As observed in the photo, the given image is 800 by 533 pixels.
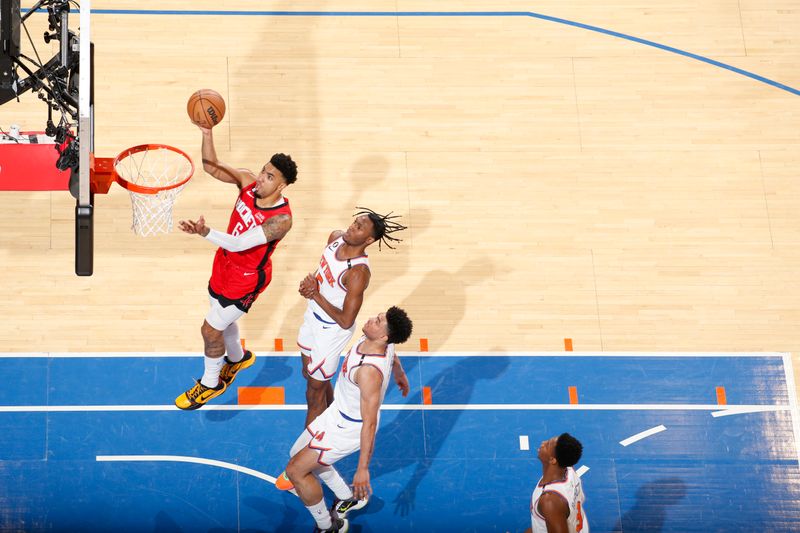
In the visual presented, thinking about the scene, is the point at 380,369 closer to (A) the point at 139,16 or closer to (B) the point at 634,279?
(B) the point at 634,279

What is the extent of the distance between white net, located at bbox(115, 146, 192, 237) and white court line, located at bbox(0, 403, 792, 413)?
5.52 feet

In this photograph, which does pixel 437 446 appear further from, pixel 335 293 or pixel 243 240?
pixel 243 240

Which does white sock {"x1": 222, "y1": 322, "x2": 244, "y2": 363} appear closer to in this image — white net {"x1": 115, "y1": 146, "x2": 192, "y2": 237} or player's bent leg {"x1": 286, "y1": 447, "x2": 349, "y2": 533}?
white net {"x1": 115, "y1": 146, "x2": 192, "y2": 237}

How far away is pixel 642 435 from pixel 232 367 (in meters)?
3.94

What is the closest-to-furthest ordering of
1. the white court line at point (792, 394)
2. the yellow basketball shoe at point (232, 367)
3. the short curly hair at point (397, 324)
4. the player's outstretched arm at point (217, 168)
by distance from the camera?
the short curly hair at point (397, 324)
the player's outstretched arm at point (217, 168)
the yellow basketball shoe at point (232, 367)
the white court line at point (792, 394)

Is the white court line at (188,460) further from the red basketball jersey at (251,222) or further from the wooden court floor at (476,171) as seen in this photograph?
the red basketball jersey at (251,222)

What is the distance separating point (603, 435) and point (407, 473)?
1.91 metres

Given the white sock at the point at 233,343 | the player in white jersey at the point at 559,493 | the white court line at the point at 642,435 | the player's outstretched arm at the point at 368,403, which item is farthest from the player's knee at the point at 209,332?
the white court line at the point at 642,435

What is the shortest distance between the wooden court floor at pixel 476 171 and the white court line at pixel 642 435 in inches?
34.4

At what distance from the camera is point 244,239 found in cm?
714

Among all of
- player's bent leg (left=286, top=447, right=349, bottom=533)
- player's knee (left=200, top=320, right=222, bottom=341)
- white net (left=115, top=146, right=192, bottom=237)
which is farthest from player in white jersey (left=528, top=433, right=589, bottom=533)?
white net (left=115, top=146, right=192, bottom=237)

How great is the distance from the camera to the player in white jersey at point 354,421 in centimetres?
675

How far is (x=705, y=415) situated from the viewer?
869 cm

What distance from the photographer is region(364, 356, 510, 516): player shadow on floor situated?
8219 mm
